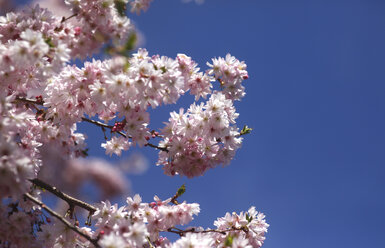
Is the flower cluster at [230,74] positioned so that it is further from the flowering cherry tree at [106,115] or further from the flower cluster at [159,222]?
the flower cluster at [159,222]

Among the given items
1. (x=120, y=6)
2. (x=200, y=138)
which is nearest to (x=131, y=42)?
(x=120, y=6)

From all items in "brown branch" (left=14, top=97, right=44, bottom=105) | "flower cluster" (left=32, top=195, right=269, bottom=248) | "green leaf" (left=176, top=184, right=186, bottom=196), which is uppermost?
"brown branch" (left=14, top=97, right=44, bottom=105)

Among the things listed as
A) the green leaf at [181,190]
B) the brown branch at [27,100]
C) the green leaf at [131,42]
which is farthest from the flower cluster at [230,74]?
the green leaf at [131,42]


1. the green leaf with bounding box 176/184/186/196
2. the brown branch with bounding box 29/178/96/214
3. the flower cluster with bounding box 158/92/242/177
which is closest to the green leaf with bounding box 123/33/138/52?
the flower cluster with bounding box 158/92/242/177

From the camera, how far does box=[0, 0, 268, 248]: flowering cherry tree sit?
3.71 metres

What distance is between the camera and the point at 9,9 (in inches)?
176

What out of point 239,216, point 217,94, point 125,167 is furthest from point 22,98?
point 239,216

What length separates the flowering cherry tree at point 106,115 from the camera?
3.71m

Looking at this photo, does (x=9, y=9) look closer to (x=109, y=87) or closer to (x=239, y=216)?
(x=109, y=87)

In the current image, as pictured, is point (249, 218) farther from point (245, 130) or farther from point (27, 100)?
point (27, 100)

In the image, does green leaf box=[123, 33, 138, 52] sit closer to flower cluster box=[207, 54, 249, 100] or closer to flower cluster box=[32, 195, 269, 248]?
flower cluster box=[32, 195, 269, 248]

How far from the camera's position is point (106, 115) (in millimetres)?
4953

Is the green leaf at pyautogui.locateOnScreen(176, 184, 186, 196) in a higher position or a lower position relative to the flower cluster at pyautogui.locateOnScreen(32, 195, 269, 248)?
higher

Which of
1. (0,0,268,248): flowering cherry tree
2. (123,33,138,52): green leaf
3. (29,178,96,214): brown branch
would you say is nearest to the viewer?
(123,33,138,52): green leaf
